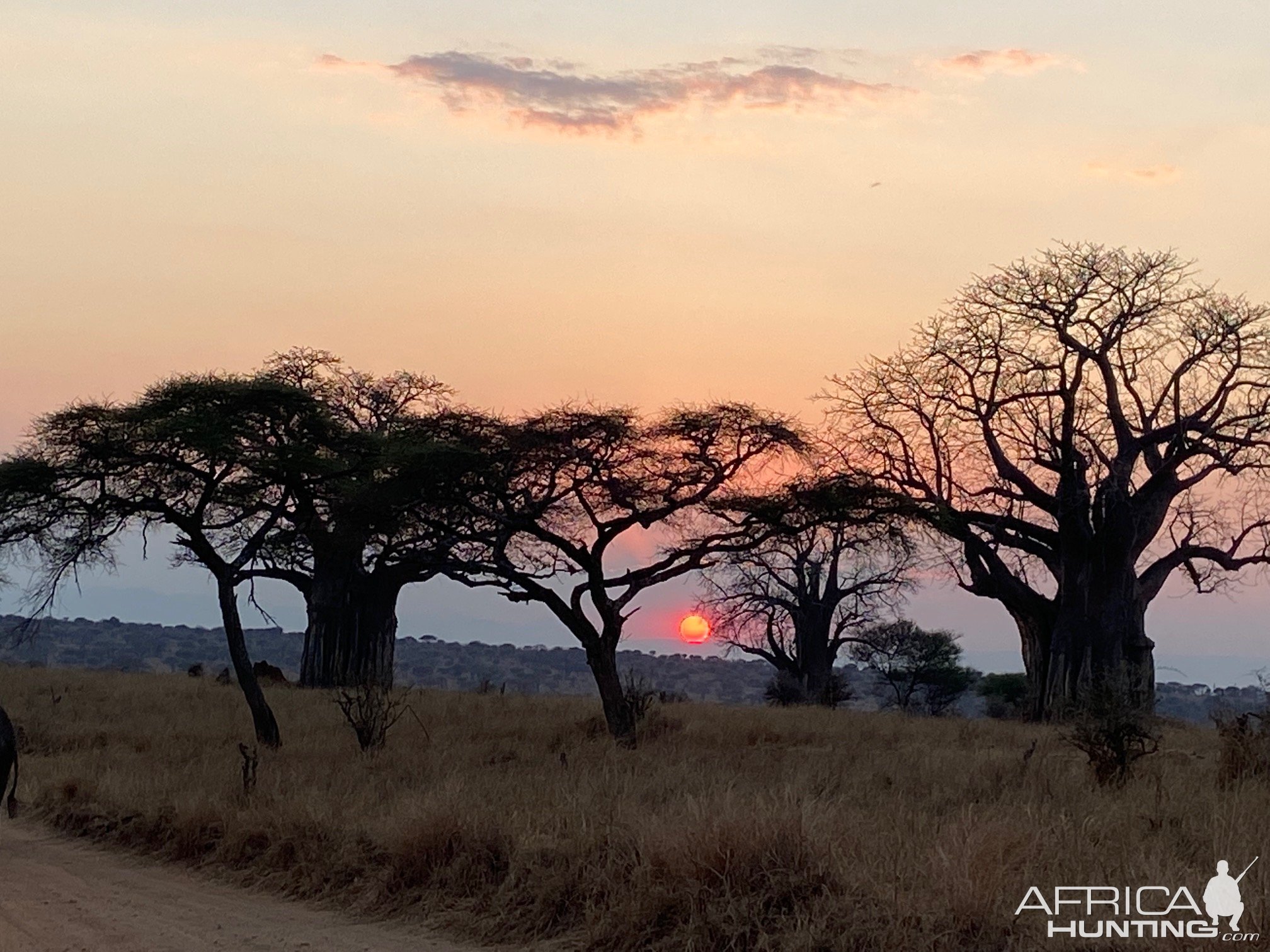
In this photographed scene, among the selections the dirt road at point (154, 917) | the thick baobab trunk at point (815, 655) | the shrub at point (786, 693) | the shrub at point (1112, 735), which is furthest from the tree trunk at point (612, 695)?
the thick baobab trunk at point (815, 655)

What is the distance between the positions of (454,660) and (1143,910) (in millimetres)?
76902

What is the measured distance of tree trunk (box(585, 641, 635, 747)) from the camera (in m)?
18.0

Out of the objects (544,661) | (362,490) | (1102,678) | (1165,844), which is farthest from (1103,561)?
(544,661)

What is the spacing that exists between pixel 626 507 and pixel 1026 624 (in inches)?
599

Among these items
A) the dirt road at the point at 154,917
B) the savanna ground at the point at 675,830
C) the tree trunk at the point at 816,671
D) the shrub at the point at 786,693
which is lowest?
the dirt road at the point at 154,917

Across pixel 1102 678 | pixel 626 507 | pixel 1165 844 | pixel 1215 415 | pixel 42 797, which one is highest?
pixel 1215 415

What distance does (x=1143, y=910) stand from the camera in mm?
6516

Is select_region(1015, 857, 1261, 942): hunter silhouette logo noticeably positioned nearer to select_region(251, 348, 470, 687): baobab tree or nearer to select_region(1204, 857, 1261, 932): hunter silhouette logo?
select_region(1204, 857, 1261, 932): hunter silhouette logo

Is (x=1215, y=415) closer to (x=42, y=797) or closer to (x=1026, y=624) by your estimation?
(x=1026, y=624)

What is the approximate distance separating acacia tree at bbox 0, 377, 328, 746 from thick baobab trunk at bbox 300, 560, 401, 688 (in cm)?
1230

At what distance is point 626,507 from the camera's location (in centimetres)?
1827

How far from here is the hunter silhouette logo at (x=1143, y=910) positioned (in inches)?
240

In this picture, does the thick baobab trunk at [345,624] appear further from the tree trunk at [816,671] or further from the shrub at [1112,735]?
the shrub at [1112,735]

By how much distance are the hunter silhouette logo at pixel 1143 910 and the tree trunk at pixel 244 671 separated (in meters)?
13.5
